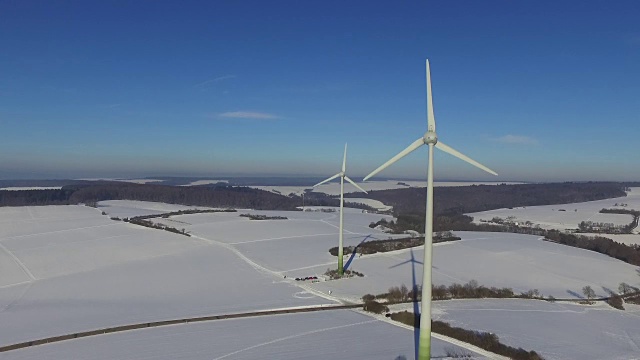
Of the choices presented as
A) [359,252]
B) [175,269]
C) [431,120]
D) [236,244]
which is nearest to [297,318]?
[431,120]

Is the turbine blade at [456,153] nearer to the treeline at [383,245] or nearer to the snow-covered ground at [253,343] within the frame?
the snow-covered ground at [253,343]

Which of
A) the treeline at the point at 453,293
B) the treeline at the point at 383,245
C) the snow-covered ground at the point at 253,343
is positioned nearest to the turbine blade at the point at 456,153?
the snow-covered ground at the point at 253,343

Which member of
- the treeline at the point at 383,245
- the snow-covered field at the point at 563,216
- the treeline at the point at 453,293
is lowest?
the treeline at the point at 453,293

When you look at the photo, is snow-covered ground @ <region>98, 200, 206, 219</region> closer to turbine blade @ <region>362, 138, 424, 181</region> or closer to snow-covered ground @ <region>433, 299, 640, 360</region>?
snow-covered ground @ <region>433, 299, 640, 360</region>

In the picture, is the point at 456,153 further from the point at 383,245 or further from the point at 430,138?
the point at 383,245

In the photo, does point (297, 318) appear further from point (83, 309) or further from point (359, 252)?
point (359, 252)

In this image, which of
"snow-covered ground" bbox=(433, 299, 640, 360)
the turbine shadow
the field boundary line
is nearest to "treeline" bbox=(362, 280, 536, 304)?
the turbine shadow
